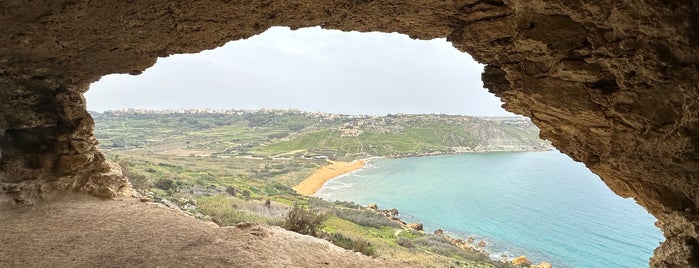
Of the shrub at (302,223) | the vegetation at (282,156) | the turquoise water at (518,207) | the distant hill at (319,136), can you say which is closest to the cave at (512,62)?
the shrub at (302,223)

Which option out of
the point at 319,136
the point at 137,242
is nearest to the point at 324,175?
the point at 319,136

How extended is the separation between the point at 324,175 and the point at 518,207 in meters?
19.1

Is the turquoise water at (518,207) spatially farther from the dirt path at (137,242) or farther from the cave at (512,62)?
the cave at (512,62)

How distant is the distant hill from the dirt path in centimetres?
4458

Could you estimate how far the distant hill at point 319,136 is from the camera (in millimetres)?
59913

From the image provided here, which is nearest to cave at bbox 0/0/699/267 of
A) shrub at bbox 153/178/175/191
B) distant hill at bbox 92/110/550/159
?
shrub at bbox 153/178/175/191

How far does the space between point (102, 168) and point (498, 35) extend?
34.6 feet

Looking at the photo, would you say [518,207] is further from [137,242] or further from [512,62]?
[137,242]

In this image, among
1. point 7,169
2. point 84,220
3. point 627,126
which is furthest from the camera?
point 7,169

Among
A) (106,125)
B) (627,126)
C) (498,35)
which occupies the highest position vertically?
(498,35)

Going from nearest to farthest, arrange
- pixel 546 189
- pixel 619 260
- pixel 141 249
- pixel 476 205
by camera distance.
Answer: pixel 141 249, pixel 619 260, pixel 476 205, pixel 546 189

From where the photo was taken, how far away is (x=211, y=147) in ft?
208

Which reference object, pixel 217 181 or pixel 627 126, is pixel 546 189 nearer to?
pixel 217 181

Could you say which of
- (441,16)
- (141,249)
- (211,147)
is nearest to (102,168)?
(141,249)
